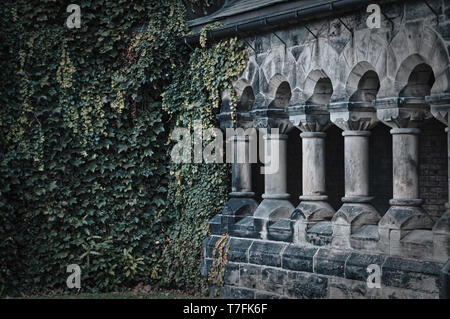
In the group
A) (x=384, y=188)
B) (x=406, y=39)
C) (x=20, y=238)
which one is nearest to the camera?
(x=406, y=39)

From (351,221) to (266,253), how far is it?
5.15 feet

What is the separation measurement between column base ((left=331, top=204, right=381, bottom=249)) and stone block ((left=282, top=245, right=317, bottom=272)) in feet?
1.43

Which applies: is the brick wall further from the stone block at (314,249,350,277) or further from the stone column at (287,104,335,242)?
the stone block at (314,249,350,277)

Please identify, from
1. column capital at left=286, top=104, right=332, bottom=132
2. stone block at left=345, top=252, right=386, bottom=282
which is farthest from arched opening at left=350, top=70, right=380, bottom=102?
stone block at left=345, top=252, right=386, bottom=282

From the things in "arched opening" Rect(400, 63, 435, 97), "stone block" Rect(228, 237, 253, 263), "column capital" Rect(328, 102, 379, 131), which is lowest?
"stone block" Rect(228, 237, 253, 263)

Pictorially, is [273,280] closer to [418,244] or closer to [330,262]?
[330,262]

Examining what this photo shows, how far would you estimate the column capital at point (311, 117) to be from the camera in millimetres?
9469

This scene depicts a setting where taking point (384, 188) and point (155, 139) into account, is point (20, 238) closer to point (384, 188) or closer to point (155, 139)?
point (155, 139)

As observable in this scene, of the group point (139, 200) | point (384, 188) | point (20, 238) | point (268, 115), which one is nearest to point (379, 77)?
point (268, 115)

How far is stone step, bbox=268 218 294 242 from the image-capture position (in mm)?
9617

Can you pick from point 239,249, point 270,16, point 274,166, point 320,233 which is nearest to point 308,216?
point 320,233

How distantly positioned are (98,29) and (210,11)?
5.85 feet

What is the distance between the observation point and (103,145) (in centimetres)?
1134

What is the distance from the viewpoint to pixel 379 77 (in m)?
8.37
